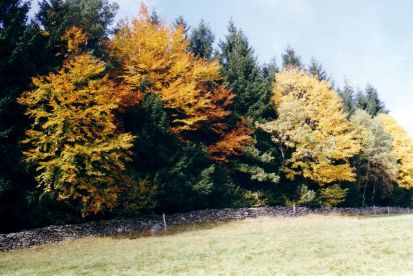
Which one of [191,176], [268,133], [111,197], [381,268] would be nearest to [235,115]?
[268,133]

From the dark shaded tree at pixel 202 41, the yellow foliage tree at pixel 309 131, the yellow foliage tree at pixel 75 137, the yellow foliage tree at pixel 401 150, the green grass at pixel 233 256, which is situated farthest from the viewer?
the yellow foliage tree at pixel 401 150

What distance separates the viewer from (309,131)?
3859 centimetres

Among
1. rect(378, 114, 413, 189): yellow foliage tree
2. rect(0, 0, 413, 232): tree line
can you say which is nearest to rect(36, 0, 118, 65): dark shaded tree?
rect(0, 0, 413, 232): tree line

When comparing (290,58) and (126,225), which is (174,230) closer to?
(126,225)

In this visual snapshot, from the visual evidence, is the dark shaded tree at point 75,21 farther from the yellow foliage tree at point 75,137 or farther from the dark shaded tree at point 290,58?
the dark shaded tree at point 290,58

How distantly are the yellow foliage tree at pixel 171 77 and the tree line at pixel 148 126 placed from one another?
134 millimetres

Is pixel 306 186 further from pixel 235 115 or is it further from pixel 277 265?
pixel 277 265

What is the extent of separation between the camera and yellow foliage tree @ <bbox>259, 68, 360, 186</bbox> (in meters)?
37.7

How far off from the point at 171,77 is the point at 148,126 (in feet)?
19.4

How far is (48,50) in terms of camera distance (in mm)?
27516

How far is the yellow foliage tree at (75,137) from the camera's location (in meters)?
22.8

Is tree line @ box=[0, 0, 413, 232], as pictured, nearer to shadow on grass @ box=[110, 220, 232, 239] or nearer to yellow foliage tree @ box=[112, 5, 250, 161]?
yellow foliage tree @ box=[112, 5, 250, 161]

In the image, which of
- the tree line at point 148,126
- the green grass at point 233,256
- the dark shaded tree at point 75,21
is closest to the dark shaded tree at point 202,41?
the tree line at point 148,126

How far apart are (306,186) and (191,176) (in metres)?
14.2
